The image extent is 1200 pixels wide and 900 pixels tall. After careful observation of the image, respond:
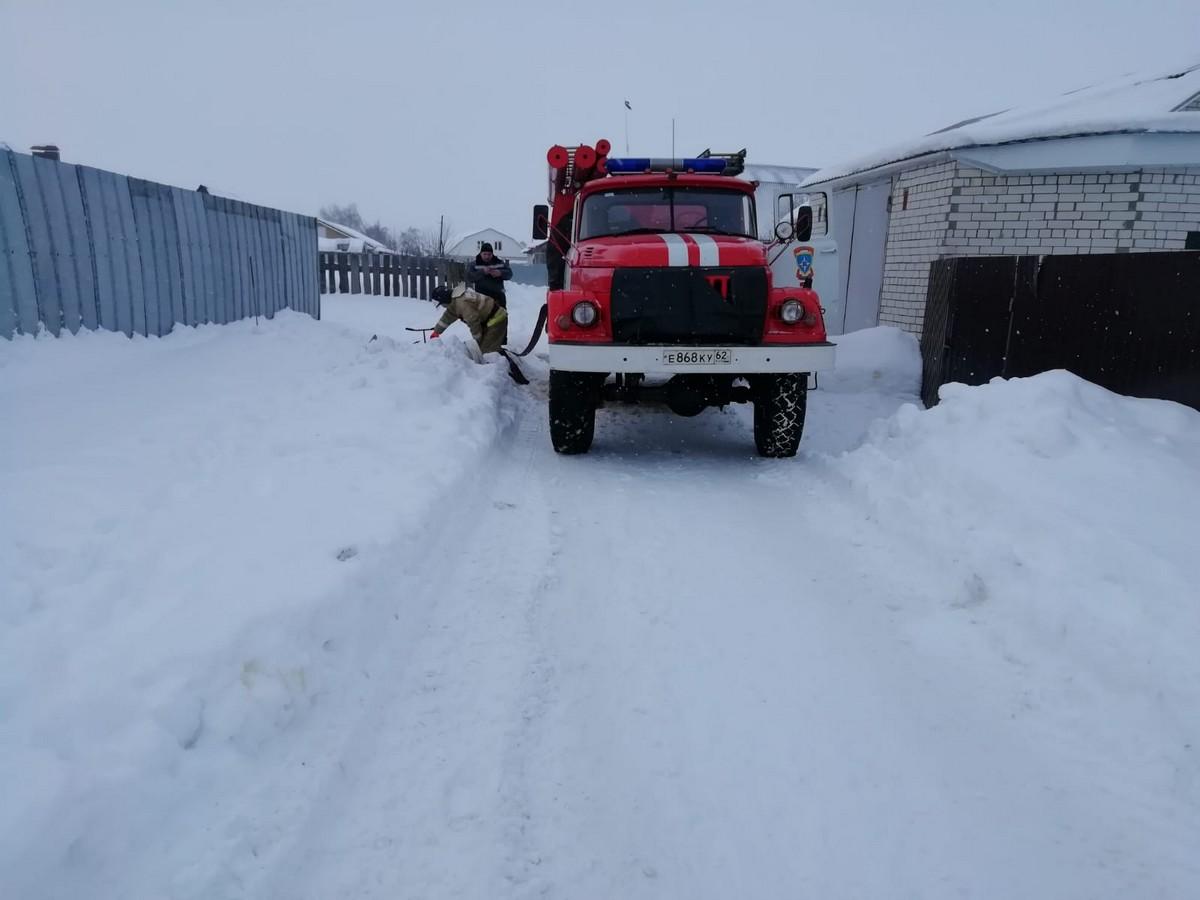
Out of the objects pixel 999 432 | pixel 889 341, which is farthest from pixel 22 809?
pixel 889 341

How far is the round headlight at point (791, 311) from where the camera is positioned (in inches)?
228

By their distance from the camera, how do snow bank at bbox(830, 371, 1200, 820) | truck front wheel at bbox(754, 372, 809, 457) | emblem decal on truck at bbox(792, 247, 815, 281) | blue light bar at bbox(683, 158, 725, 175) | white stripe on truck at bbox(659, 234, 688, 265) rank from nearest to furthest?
snow bank at bbox(830, 371, 1200, 820)
white stripe on truck at bbox(659, 234, 688, 265)
truck front wheel at bbox(754, 372, 809, 457)
blue light bar at bbox(683, 158, 725, 175)
emblem decal on truck at bbox(792, 247, 815, 281)

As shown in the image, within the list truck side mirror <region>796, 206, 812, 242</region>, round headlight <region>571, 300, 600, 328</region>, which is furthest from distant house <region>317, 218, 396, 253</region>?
round headlight <region>571, 300, 600, 328</region>

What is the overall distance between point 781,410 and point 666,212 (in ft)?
6.71

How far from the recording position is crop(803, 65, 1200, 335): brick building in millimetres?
8867

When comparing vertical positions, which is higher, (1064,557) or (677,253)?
(677,253)

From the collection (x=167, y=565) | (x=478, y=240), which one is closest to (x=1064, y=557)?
(x=167, y=565)

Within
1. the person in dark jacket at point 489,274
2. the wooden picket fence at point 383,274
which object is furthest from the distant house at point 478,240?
the person in dark jacket at point 489,274

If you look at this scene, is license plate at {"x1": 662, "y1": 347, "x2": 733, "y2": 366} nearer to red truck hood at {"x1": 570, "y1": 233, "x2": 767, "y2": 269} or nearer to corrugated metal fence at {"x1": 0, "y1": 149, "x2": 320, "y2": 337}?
red truck hood at {"x1": 570, "y1": 233, "x2": 767, "y2": 269}

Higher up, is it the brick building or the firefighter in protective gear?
the brick building

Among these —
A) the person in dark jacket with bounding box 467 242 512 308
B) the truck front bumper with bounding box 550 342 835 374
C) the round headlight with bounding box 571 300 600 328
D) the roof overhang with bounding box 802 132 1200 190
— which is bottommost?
the truck front bumper with bounding box 550 342 835 374

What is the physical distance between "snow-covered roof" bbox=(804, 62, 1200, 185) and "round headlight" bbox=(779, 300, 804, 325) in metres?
5.39

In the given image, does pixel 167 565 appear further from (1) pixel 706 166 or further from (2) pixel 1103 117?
(2) pixel 1103 117

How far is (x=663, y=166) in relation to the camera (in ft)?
24.1
